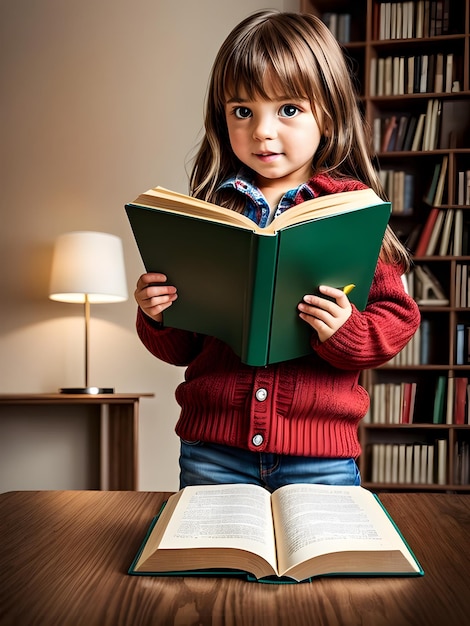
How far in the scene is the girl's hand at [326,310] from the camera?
36.9 inches

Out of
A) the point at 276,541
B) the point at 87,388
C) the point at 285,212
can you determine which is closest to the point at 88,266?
the point at 87,388

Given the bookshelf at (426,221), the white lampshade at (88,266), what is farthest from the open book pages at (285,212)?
the bookshelf at (426,221)

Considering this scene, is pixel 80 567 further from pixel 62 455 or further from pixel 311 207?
pixel 62 455

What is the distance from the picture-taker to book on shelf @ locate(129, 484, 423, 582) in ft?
2.09

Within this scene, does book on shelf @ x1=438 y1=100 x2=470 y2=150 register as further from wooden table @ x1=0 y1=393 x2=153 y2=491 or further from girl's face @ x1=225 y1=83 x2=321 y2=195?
girl's face @ x1=225 y1=83 x2=321 y2=195

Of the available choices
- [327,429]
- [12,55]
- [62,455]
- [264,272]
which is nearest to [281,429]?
[327,429]

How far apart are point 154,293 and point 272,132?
0.29 metres

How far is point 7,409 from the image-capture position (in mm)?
3123

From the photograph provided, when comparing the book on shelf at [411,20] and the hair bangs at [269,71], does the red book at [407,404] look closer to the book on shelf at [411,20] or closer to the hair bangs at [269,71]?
the book on shelf at [411,20]

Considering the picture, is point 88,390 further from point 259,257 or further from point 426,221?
point 259,257

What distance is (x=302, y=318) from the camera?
37.8 inches

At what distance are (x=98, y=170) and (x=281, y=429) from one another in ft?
7.72

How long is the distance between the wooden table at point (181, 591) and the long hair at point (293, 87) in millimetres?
566

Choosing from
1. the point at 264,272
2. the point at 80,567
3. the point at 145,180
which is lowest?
the point at 80,567
